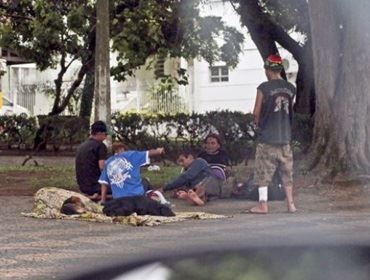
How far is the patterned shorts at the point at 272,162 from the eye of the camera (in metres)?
9.54

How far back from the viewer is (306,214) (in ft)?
31.4

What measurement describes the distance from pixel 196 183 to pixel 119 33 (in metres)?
10.3

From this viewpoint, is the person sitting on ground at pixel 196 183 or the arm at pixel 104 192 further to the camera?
A: the person sitting on ground at pixel 196 183

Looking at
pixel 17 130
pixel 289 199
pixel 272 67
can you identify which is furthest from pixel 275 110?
pixel 17 130

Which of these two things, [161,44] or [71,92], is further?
[71,92]

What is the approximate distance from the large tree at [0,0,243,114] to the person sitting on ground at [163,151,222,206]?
31.6 feet

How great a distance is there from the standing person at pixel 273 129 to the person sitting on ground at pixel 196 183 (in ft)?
3.97

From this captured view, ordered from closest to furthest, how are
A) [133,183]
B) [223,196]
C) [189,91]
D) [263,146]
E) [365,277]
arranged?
1. [365,277]
2. [133,183]
3. [263,146]
4. [223,196]
5. [189,91]

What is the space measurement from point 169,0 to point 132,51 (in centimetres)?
172

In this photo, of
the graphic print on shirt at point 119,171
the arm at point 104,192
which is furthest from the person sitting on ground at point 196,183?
the graphic print on shirt at point 119,171

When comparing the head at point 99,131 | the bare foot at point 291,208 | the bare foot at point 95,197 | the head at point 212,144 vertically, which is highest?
the head at point 99,131

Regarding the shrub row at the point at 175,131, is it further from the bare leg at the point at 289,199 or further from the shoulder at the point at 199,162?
the bare leg at the point at 289,199

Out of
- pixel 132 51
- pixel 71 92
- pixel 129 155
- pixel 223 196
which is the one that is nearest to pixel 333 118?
pixel 223 196

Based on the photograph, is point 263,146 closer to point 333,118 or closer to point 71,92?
point 333,118
